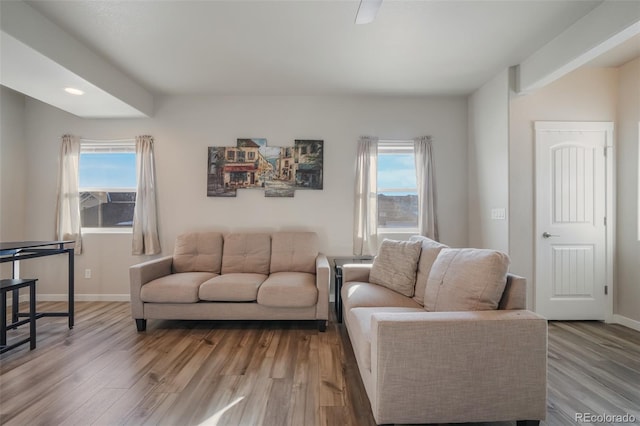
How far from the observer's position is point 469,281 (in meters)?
1.67

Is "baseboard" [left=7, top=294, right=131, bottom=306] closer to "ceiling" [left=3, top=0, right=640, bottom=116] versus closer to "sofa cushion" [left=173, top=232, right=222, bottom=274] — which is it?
"sofa cushion" [left=173, top=232, right=222, bottom=274]

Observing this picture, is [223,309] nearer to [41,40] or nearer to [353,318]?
[353,318]

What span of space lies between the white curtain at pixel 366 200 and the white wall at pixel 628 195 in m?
2.51

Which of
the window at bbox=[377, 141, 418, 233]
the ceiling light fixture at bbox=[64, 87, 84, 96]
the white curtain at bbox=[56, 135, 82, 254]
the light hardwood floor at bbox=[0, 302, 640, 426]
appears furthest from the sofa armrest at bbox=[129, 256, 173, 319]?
the window at bbox=[377, 141, 418, 233]

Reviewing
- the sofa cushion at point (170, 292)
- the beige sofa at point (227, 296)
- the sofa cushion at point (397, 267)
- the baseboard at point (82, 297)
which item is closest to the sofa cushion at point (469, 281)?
the sofa cushion at point (397, 267)

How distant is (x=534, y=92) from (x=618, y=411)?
2814 millimetres

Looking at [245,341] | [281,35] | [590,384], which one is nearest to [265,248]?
[245,341]

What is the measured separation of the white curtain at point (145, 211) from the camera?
3.52 metres

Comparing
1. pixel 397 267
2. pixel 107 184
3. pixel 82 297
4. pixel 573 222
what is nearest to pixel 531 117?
pixel 573 222

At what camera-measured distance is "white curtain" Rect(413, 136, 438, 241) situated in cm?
354

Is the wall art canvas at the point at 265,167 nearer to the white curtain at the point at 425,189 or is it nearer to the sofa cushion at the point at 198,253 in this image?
the sofa cushion at the point at 198,253

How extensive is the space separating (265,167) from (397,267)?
6.85ft

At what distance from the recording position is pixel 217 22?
7.18ft

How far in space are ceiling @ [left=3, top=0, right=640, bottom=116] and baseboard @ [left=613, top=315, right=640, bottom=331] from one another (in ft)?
8.66
